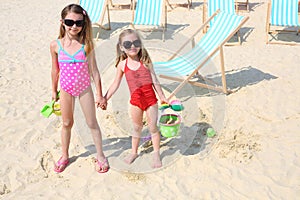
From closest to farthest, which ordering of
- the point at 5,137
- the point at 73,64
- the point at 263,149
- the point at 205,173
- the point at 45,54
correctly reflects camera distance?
the point at 73,64 < the point at 205,173 < the point at 263,149 < the point at 5,137 < the point at 45,54

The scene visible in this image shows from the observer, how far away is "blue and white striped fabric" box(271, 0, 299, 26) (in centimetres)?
622

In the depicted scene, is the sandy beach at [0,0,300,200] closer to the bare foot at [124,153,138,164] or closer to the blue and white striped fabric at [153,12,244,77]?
the bare foot at [124,153,138,164]

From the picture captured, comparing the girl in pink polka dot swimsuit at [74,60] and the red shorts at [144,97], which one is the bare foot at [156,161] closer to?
the red shorts at [144,97]

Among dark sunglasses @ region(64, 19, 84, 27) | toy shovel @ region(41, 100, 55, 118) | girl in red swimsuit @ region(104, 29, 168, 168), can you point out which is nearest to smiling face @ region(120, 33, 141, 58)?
girl in red swimsuit @ region(104, 29, 168, 168)

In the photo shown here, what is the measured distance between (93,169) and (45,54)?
11.0 ft

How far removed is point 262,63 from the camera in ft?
17.7

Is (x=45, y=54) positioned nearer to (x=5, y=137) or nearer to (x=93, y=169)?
(x=5, y=137)

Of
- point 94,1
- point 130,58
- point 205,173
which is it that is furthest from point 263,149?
point 94,1

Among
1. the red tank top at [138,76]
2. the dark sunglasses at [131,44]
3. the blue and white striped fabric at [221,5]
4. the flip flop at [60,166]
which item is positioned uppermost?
the blue and white striped fabric at [221,5]

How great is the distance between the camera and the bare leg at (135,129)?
289cm

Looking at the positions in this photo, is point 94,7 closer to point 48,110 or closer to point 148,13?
point 148,13

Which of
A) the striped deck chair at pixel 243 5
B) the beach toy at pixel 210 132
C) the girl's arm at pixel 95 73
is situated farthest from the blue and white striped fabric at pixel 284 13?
the girl's arm at pixel 95 73

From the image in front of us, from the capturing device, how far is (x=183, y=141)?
3.54m

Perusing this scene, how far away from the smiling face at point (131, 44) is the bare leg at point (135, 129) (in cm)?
47
